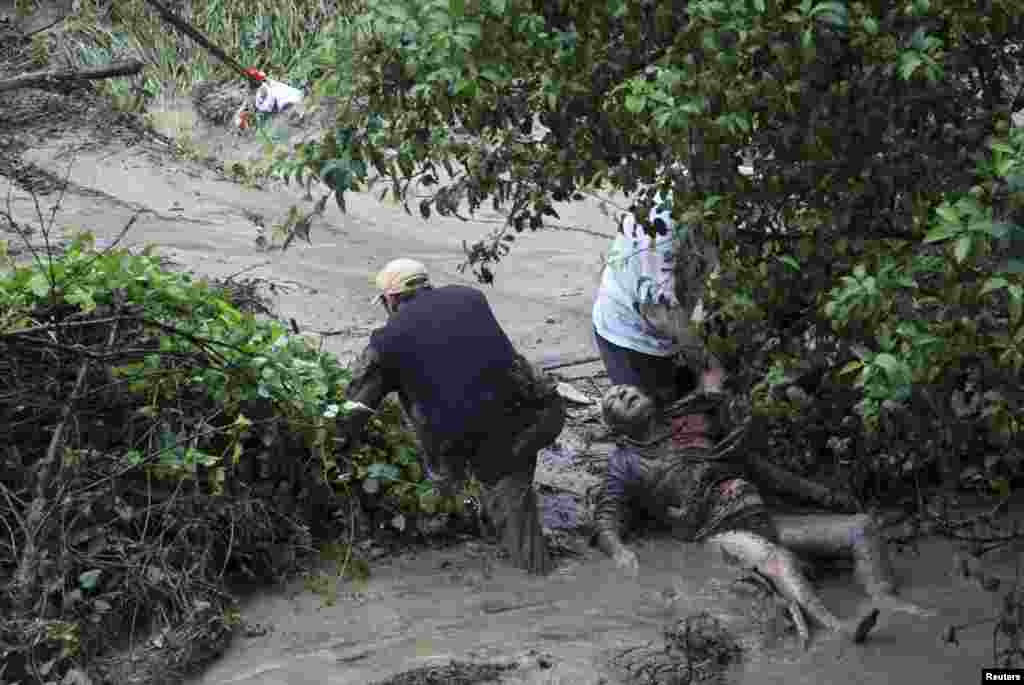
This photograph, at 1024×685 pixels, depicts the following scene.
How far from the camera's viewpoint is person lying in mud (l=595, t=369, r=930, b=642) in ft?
22.7

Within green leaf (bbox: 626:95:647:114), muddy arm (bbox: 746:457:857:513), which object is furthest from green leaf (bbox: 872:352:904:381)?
muddy arm (bbox: 746:457:857:513)

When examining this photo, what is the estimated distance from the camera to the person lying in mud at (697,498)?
272 inches

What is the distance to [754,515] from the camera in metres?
7.10

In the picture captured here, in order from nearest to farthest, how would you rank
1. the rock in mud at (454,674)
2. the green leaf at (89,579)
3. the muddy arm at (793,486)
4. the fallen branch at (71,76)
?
1. the fallen branch at (71,76)
2. the rock in mud at (454,674)
3. the green leaf at (89,579)
4. the muddy arm at (793,486)

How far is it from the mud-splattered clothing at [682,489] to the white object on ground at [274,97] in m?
7.14

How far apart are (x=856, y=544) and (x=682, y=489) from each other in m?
0.85

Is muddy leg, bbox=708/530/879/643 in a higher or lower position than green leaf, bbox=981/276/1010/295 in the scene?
lower

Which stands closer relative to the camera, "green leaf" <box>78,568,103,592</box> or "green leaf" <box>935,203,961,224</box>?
"green leaf" <box>935,203,961,224</box>

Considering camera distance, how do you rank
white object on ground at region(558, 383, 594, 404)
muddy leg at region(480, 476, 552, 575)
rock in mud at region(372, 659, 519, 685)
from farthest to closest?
white object on ground at region(558, 383, 594, 404) → muddy leg at region(480, 476, 552, 575) → rock in mud at region(372, 659, 519, 685)

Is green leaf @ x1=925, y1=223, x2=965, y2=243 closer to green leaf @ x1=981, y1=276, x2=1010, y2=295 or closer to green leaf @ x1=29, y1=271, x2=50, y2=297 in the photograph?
green leaf @ x1=981, y1=276, x2=1010, y2=295

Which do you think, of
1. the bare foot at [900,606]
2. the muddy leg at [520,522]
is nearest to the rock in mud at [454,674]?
the muddy leg at [520,522]

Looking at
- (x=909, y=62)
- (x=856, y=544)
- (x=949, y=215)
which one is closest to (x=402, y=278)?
(x=856, y=544)

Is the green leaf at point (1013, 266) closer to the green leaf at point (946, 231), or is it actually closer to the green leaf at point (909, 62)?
the green leaf at point (946, 231)

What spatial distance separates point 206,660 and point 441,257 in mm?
6322
